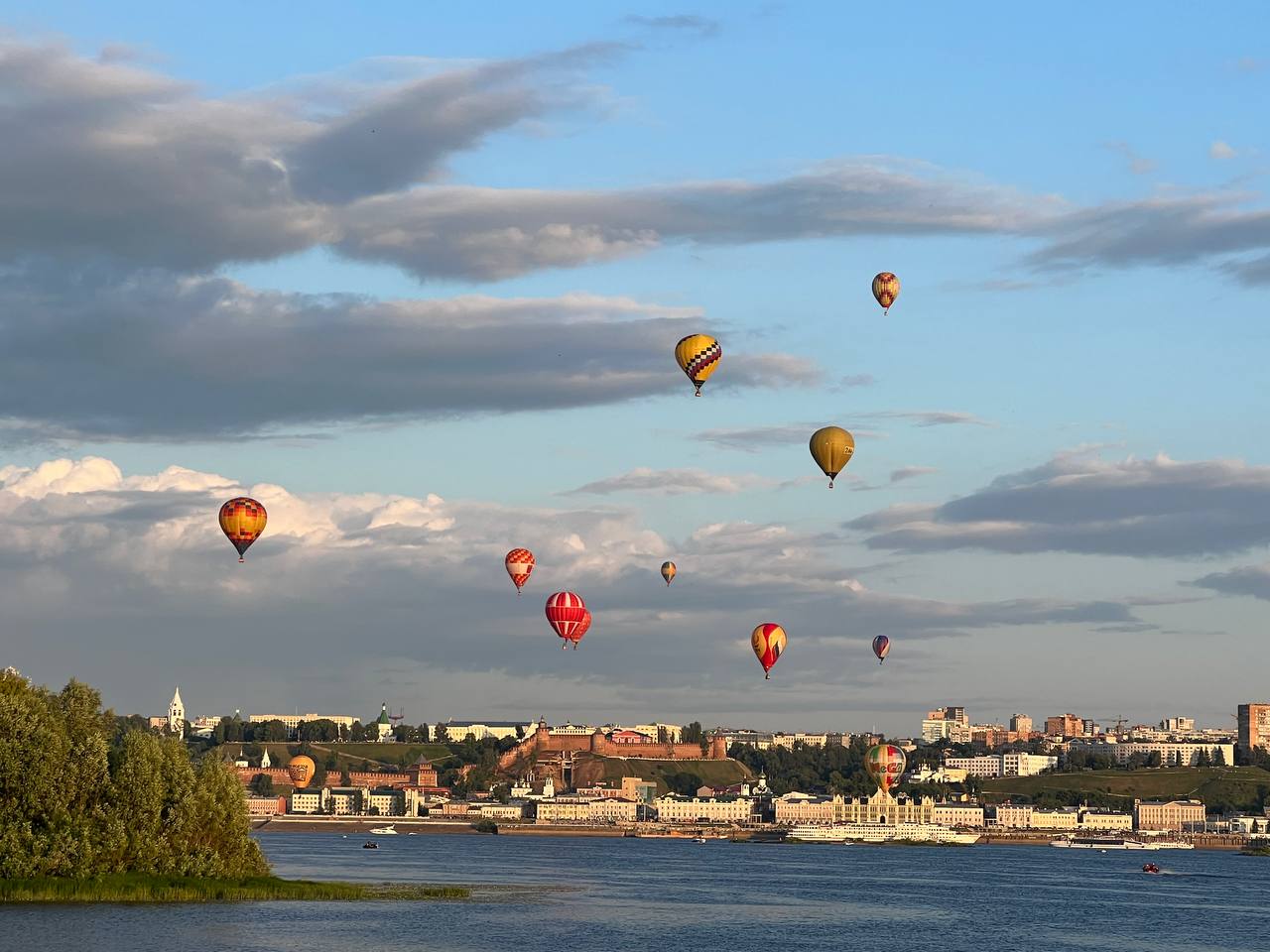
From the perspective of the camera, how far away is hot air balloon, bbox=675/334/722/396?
80.6 meters

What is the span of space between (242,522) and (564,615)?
3195cm

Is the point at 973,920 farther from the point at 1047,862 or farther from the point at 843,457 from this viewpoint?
the point at 1047,862

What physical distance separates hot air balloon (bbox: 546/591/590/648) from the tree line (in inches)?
1809

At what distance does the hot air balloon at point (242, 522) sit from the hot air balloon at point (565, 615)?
30.7 m

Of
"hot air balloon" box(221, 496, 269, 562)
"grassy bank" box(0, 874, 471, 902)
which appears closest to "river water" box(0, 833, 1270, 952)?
"grassy bank" box(0, 874, 471, 902)

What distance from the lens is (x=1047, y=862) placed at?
164250 mm

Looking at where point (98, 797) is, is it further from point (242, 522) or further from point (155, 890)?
point (242, 522)

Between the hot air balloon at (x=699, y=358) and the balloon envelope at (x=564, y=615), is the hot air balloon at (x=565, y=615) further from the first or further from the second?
the hot air balloon at (x=699, y=358)

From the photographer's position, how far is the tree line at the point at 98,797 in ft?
181

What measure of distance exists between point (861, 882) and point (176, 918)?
62608 mm

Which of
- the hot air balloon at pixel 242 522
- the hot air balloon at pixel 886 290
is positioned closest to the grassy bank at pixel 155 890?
the hot air balloon at pixel 242 522

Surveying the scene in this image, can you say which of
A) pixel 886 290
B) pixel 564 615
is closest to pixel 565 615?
pixel 564 615

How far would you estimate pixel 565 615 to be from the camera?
108 m

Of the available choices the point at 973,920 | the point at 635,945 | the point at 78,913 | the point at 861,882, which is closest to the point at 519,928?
the point at 635,945
